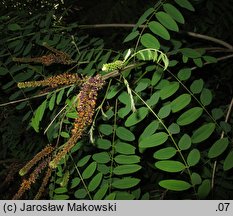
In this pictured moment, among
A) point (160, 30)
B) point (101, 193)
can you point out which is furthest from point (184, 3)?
point (101, 193)

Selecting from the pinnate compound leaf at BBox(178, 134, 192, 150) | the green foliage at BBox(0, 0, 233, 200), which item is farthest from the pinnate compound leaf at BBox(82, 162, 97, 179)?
the pinnate compound leaf at BBox(178, 134, 192, 150)

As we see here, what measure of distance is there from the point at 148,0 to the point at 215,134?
2.23 m

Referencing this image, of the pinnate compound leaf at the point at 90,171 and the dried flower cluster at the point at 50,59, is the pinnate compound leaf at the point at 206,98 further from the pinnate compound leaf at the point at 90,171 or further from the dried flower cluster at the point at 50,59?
the dried flower cluster at the point at 50,59

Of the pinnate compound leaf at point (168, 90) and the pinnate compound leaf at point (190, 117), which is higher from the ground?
the pinnate compound leaf at point (168, 90)

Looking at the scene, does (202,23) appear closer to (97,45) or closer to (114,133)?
(97,45)

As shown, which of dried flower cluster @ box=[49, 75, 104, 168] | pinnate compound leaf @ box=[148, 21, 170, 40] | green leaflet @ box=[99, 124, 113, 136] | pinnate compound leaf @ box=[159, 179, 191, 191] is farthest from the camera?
green leaflet @ box=[99, 124, 113, 136]

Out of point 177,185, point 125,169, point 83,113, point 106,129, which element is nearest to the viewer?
point 83,113

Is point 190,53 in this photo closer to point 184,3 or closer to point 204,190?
point 184,3

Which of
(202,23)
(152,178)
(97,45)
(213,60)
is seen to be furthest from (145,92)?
(202,23)

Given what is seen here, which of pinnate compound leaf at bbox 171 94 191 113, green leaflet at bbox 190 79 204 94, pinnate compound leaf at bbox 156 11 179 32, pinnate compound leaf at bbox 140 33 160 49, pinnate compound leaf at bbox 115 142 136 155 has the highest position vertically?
pinnate compound leaf at bbox 156 11 179 32

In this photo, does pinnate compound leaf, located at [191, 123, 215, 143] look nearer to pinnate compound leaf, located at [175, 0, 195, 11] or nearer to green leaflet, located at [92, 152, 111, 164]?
green leaflet, located at [92, 152, 111, 164]

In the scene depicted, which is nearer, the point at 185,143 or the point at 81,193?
the point at 185,143

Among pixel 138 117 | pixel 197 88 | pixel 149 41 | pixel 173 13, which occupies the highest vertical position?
pixel 173 13

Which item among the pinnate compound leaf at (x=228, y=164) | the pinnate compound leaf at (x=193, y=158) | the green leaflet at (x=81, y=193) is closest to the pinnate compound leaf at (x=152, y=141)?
the pinnate compound leaf at (x=193, y=158)
